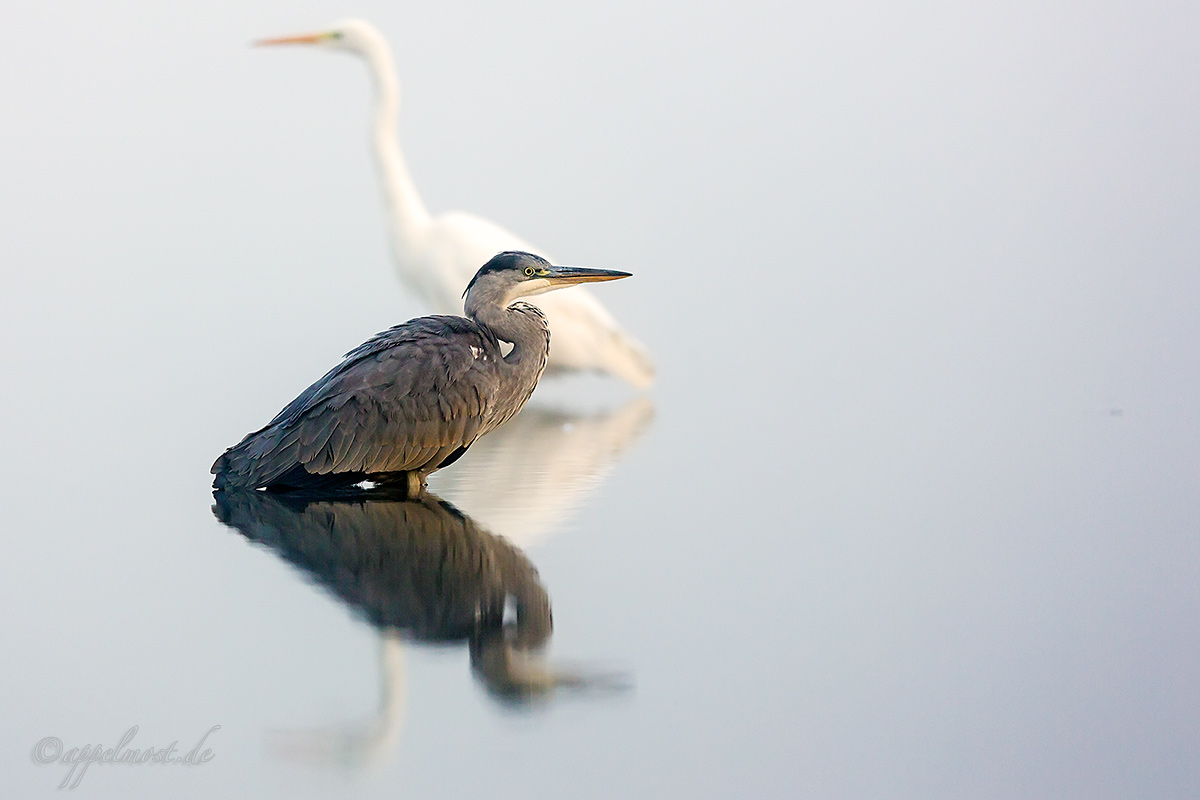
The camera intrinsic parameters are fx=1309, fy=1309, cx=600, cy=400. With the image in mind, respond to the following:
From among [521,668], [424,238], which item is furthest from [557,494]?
[424,238]

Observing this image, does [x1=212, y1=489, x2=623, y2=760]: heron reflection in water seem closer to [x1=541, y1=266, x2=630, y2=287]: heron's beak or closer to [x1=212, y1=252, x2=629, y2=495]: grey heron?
[x1=212, y1=252, x2=629, y2=495]: grey heron

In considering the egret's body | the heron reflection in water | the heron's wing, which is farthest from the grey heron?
the egret's body

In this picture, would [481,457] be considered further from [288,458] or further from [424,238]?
[424,238]

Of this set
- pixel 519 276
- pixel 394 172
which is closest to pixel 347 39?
pixel 394 172

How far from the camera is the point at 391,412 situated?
445 centimetres

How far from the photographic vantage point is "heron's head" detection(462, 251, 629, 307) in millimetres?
4809

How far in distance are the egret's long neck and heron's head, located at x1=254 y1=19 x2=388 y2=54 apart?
0.22 m

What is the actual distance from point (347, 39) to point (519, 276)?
4251mm

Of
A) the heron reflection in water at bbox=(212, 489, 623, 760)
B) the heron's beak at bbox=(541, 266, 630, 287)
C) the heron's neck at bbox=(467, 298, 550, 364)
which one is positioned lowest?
the heron reflection in water at bbox=(212, 489, 623, 760)

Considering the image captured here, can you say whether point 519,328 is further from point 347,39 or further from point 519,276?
point 347,39

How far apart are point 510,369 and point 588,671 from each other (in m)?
1.90

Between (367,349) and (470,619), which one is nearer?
(470,619)

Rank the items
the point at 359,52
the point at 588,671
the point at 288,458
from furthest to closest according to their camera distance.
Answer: the point at 359,52 → the point at 288,458 → the point at 588,671

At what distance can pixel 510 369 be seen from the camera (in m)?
4.63
